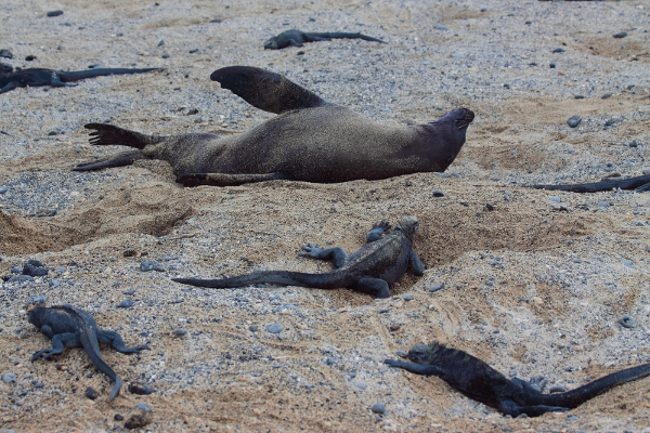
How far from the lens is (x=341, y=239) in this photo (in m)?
4.67

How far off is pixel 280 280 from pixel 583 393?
1.60 meters

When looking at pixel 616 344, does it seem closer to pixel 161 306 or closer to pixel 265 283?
pixel 265 283

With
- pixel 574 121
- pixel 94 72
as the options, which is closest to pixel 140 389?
pixel 574 121

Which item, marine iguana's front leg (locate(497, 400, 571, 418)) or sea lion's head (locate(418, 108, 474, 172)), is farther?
sea lion's head (locate(418, 108, 474, 172))

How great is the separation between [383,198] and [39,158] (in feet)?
9.95

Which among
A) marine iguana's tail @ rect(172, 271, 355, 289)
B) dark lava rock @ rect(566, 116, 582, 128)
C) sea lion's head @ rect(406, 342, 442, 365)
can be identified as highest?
sea lion's head @ rect(406, 342, 442, 365)

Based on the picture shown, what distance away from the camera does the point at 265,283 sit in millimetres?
3939

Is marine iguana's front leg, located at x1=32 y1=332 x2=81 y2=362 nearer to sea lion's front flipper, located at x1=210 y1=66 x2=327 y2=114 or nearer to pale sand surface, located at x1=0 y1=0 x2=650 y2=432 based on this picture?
pale sand surface, located at x1=0 y1=0 x2=650 y2=432

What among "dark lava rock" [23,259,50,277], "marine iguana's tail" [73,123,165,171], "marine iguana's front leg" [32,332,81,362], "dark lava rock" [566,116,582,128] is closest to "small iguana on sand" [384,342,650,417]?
"marine iguana's front leg" [32,332,81,362]

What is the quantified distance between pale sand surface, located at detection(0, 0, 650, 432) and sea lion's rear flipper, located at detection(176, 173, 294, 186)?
14 centimetres

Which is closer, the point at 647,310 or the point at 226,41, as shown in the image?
the point at 647,310

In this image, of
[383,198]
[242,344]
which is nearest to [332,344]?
[242,344]

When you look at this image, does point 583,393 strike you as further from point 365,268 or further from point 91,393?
point 91,393

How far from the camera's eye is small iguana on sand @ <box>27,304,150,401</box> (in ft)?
10.1
